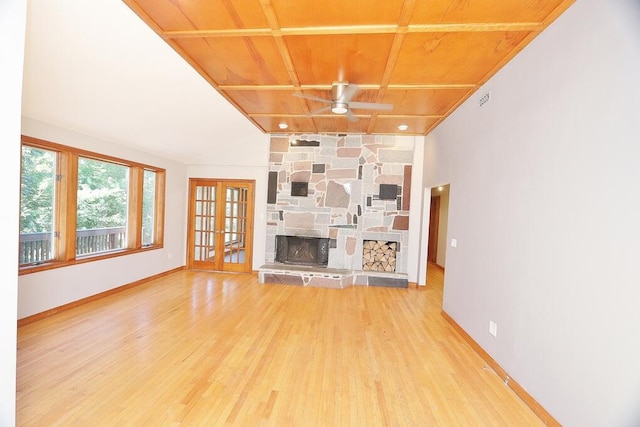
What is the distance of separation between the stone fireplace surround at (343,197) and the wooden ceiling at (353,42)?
1842 mm

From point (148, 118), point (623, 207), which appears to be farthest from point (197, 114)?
point (623, 207)

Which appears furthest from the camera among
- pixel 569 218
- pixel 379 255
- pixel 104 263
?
pixel 379 255

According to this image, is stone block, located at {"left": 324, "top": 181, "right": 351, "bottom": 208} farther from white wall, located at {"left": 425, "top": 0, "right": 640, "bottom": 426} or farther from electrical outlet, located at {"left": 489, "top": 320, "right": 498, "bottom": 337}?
electrical outlet, located at {"left": 489, "top": 320, "right": 498, "bottom": 337}

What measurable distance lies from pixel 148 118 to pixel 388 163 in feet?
13.5

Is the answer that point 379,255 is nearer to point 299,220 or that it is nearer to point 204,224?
point 299,220

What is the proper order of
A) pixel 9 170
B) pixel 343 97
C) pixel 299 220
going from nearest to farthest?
pixel 9 170, pixel 343 97, pixel 299 220

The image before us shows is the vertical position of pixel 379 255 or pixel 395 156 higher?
pixel 395 156

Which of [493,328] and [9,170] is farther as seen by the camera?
[493,328]

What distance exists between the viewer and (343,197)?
5.58m

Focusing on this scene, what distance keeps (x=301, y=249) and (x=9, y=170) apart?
4.62 m

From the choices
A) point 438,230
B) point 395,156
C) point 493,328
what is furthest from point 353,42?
point 438,230

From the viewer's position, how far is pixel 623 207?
146 centimetres

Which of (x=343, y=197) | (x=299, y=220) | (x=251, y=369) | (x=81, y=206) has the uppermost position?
(x=343, y=197)

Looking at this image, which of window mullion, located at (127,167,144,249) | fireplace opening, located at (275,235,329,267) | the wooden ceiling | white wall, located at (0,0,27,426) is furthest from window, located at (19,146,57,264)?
fireplace opening, located at (275,235,329,267)
